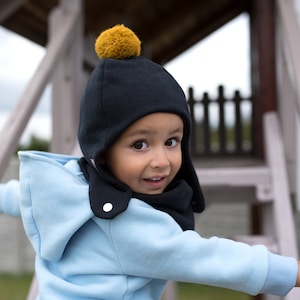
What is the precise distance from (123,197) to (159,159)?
0.40ft

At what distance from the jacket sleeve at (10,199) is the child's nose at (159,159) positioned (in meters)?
0.59

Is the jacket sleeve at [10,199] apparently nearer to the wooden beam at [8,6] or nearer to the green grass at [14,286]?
the wooden beam at [8,6]

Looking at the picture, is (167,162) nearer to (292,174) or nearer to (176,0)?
(292,174)

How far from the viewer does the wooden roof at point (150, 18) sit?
373cm

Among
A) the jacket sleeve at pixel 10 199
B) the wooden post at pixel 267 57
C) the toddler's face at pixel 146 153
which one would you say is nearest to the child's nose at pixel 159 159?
the toddler's face at pixel 146 153

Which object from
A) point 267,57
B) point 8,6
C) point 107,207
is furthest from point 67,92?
point 107,207

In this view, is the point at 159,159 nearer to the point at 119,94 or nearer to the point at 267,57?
the point at 119,94

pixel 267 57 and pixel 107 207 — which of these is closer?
pixel 107 207

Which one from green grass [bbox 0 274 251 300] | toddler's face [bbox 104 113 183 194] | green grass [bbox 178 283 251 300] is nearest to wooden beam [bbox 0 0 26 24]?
toddler's face [bbox 104 113 183 194]

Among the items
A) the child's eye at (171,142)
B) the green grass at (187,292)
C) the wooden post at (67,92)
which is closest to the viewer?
the child's eye at (171,142)

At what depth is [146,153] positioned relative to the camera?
1.22 meters

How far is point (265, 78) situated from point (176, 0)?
2850mm

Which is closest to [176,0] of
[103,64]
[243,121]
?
[243,121]

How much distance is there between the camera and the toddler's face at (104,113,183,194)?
1208mm
